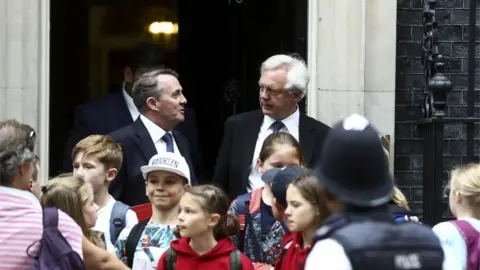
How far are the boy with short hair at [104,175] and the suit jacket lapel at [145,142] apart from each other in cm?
43

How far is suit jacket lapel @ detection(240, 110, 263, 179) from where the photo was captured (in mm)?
7883

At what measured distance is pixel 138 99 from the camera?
8.05 metres

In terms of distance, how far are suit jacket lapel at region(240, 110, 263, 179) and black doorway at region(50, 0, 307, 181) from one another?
6.08 ft

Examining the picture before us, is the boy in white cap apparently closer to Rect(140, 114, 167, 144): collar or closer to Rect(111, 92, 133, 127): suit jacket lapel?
Rect(140, 114, 167, 144): collar

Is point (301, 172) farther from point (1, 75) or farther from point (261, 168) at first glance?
point (1, 75)

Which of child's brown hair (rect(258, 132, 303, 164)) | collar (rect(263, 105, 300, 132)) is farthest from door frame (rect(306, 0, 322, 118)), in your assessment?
child's brown hair (rect(258, 132, 303, 164))

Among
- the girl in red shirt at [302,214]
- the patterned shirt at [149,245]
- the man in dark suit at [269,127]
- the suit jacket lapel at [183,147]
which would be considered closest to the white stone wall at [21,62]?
the suit jacket lapel at [183,147]

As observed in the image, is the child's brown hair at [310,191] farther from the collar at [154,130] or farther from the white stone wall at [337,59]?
the white stone wall at [337,59]

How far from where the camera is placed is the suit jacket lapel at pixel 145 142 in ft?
25.8

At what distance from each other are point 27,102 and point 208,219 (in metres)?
2.89

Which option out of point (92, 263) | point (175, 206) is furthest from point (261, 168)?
point (92, 263)

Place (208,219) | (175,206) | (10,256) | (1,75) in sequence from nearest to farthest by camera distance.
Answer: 1. (10,256)
2. (208,219)
3. (175,206)
4. (1,75)

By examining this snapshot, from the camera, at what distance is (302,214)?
5.98 meters

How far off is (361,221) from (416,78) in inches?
230
